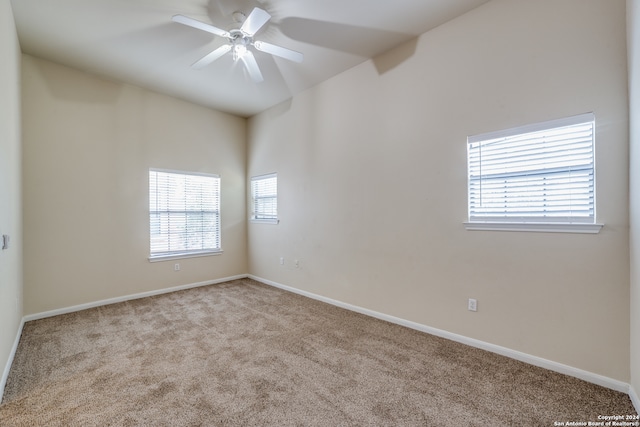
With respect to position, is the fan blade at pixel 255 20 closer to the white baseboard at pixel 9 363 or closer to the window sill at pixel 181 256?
the white baseboard at pixel 9 363

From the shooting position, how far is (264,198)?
5215 mm

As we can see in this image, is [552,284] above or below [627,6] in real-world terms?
below

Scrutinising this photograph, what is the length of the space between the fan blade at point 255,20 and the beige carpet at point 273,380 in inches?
110

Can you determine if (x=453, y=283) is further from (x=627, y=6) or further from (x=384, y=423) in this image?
(x=627, y=6)

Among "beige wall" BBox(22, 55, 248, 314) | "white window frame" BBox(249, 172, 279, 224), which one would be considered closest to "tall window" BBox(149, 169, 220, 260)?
"beige wall" BBox(22, 55, 248, 314)

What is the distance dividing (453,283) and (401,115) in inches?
73.3

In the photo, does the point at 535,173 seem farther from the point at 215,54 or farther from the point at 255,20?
the point at 215,54

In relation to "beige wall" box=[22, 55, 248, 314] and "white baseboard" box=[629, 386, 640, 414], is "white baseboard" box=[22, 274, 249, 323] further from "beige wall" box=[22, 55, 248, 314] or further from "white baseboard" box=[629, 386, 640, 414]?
"white baseboard" box=[629, 386, 640, 414]

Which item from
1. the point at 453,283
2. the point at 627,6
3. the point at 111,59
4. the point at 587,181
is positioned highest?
the point at 111,59

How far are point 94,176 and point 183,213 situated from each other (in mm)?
1300

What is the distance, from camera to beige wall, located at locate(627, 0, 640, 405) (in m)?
1.78

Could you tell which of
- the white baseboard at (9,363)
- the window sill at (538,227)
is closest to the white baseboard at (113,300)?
the white baseboard at (9,363)

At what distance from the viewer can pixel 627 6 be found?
1935 mm

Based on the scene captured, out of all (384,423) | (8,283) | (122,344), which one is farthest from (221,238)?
(384,423)
